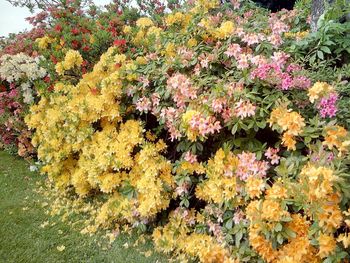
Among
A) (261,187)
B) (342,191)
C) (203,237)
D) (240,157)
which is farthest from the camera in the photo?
(203,237)

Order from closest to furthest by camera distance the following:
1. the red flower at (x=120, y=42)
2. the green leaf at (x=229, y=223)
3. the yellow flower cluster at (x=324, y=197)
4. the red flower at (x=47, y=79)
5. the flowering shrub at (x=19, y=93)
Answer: the yellow flower cluster at (x=324, y=197) → the green leaf at (x=229, y=223) → the red flower at (x=120, y=42) → the red flower at (x=47, y=79) → the flowering shrub at (x=19, y=93)

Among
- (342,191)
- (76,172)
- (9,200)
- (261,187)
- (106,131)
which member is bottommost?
(9,200)

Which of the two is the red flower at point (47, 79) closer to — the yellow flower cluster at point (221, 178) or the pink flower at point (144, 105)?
the pink flower at point (144, 105)

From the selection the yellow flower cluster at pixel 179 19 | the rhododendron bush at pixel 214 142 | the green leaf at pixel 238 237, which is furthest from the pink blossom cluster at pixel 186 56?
the green leaf at pixel 238 237

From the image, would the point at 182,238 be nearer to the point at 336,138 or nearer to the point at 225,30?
the point at 336,138

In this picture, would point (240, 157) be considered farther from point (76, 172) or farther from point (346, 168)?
point (76, 172)

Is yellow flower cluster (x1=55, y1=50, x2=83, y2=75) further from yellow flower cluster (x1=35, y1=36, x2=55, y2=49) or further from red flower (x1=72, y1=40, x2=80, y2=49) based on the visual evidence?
yellow flower cluster (x1=35, y1=36, x2=55, y2=49)

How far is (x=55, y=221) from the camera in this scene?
12.6 feet

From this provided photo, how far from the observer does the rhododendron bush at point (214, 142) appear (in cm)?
227

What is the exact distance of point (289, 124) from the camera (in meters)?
2.40

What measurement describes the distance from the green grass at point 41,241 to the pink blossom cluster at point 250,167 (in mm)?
1040

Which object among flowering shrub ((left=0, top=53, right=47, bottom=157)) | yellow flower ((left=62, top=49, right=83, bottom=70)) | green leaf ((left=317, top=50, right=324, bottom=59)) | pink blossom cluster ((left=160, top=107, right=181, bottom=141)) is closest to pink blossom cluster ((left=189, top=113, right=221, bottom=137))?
pink blossom cluster ((left=160, top=107, right=181, bottom=141))

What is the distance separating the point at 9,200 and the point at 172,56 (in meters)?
2.42

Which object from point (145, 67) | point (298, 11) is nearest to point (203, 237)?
point (145, 67)
